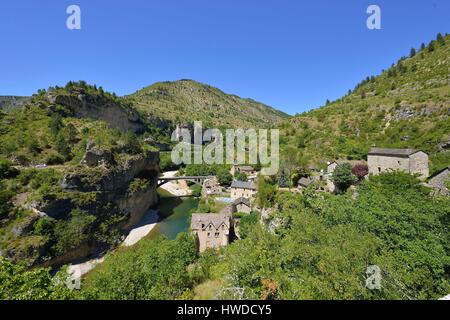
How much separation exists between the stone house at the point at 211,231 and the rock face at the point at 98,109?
53.9 m

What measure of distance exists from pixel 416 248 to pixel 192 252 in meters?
18.1

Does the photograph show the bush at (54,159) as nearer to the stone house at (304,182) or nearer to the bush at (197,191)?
the bush at (197,191)

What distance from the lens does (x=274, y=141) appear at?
64938mm

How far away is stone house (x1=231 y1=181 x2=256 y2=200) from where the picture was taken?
42344 millimetres

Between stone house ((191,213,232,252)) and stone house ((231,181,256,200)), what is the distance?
1461cm

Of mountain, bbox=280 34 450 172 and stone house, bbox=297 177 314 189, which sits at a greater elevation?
mountain, bbox=280 34 450 172

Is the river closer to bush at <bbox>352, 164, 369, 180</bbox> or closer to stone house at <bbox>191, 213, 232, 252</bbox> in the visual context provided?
stone house at <bbox>191, 213, 232, 252</bbox>

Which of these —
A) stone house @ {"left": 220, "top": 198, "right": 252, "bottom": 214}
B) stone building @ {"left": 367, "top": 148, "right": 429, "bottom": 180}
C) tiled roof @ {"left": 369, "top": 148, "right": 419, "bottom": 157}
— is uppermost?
tiled roof @ {"left": 369, "top": 148, "right": 419, "bottom": 157}

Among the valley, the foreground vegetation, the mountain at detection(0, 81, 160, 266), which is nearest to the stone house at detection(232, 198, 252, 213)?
the valley

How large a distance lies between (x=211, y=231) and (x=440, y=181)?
26.2 metres

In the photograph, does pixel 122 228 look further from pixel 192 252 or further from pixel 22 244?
pixel 192 252

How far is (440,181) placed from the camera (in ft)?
76.2

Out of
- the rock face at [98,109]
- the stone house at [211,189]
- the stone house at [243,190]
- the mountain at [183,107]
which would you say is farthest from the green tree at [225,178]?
the mountain at [183,107]
